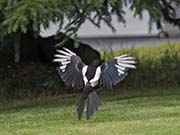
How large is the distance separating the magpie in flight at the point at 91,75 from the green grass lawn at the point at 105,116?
340mm

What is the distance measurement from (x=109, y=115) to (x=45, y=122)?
0.95 m

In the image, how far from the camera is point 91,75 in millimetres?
8953

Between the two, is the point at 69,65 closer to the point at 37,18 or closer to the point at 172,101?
the point at 37,18

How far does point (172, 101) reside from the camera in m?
11.5

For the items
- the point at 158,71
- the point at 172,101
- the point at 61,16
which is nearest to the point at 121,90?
the point at 158,71

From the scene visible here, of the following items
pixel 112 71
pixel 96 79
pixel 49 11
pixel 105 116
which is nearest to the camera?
pixel 96 79

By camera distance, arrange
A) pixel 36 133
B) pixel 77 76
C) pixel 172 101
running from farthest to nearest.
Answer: pixel 172 101, pixel 77 76, pixel 36 133

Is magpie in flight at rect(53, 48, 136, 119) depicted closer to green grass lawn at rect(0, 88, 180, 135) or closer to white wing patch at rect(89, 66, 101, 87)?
white wing patch at rect(89, 66, 101, 87)

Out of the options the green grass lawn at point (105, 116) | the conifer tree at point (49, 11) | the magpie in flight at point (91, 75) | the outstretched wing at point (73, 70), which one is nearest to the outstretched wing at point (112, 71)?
the magpie in flight at point (91, 75)

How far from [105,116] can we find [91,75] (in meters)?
Result: 1.24

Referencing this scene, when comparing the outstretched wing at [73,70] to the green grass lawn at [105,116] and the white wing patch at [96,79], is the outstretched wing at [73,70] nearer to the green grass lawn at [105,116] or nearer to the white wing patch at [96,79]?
the white wing patch at [96,79]

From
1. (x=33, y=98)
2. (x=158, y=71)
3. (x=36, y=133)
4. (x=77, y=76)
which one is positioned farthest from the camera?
(x=158, y=71)

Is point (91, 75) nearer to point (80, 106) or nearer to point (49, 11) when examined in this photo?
point (80, 106)

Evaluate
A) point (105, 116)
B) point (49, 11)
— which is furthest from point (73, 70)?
point (49, 11)
